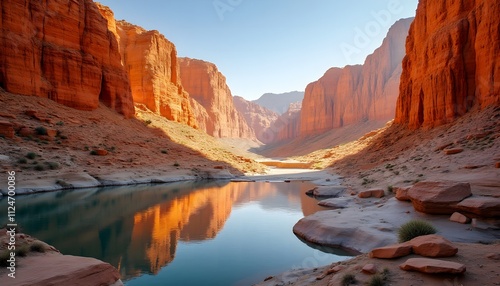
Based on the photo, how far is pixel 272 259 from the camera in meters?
11.0

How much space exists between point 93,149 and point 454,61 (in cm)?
3703

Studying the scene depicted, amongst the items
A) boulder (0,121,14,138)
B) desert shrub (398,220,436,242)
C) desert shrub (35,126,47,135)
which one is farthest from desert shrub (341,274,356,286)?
desert shrub (35,126,47,135)

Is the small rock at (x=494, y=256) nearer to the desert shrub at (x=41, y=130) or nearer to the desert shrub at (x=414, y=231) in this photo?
the desert shrub at (x=414, y=231)

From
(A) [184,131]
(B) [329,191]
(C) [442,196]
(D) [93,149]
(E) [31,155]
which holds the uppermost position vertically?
(A) [184,131]

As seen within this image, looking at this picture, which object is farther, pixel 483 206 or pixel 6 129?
pixel 6 129

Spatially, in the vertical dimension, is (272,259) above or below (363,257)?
below

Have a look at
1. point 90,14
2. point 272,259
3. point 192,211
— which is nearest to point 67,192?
point 192,211

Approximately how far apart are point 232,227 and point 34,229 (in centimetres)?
936

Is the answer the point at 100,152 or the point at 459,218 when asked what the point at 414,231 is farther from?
the point at 100,152

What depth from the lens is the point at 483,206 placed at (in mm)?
9953

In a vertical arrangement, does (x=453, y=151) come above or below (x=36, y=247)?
above

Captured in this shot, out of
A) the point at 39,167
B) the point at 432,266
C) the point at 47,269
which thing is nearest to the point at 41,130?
the point at 39,167

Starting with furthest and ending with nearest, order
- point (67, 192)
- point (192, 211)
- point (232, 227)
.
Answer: point (67, 192), point (192, 211), point (232, 227)

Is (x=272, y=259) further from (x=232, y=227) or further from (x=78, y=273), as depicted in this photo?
(x=78, y=273)
